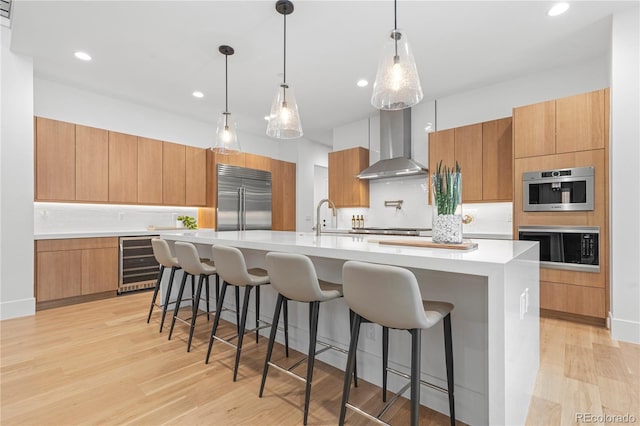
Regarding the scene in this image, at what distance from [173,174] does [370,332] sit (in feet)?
13.7

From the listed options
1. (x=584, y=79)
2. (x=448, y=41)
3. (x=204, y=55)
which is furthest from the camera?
(x=584, y=79)

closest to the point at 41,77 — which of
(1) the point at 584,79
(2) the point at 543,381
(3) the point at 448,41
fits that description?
(3) the point at 448,41

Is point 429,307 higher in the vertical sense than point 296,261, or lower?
lower

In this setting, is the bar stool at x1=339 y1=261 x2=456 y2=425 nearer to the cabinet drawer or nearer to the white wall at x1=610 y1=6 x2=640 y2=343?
the white wall at x1=610 y1=6 x2=640 y2=343

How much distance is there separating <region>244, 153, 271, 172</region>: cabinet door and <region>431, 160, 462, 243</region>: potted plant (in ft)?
14.9

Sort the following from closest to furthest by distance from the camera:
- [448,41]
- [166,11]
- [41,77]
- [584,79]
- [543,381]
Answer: [543,381], [166,11], [448,41], [584,79], [41,77]

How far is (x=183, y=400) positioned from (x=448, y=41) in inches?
145

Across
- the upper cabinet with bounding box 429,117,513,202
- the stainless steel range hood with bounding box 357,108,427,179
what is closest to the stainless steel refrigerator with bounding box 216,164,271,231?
the stainless steel range hood with bounding box 357,108,427,179

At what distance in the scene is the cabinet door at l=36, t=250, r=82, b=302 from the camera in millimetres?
3525

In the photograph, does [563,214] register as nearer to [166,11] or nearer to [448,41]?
[448,41]

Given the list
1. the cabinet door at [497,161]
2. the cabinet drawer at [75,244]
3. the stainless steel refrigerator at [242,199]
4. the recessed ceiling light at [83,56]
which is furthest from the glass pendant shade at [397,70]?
the cabinet drawer at [75,244]

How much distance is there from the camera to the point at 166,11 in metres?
2.57

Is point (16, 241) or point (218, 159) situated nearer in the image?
point (16, 241)

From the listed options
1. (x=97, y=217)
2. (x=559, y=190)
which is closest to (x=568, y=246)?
(x=559, y=190)
